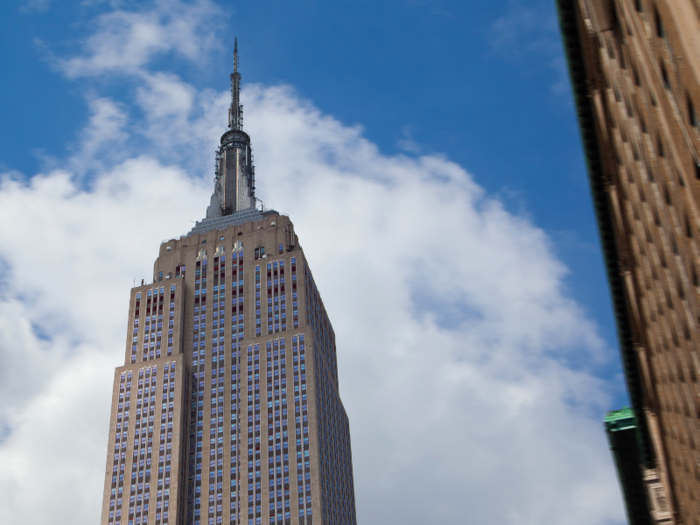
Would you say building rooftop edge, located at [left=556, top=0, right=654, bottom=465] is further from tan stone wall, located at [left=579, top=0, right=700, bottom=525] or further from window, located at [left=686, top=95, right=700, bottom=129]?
window, located at [left=686, top=95, right=700, bottom=129]

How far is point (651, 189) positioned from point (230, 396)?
123562 mm

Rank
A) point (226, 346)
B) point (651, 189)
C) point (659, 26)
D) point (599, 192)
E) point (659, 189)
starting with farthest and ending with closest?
point (226, 346) < point (599, 192) < point (651, 189) < point (659, 189) < point (659, 26)

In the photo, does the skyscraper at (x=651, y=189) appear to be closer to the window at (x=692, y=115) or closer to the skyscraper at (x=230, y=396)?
the window at (x=692, y=115)

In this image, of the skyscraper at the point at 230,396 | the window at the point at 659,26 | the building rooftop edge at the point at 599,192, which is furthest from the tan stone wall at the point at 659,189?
the skyscraper at the point at 230,396

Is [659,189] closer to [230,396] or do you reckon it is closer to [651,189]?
[651,189]

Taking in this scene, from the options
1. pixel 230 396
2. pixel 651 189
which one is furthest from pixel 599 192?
pixel 230 396

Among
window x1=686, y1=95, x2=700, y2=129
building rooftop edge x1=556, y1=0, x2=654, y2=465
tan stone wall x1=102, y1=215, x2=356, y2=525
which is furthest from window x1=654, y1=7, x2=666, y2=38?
tan stone wall x1=102, y1=215, x2=356, y2=525

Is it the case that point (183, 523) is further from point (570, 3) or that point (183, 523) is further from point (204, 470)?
point (570, 3)

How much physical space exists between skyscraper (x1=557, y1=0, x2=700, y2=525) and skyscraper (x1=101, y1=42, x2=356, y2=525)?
74.4 meters

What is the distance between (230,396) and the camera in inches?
6137

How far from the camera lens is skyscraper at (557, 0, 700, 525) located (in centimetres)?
3278

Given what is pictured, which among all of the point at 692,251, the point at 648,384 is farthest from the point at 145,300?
the point at 692,251

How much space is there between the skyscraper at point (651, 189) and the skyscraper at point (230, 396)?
244 ft

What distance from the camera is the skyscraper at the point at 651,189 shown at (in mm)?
32781
